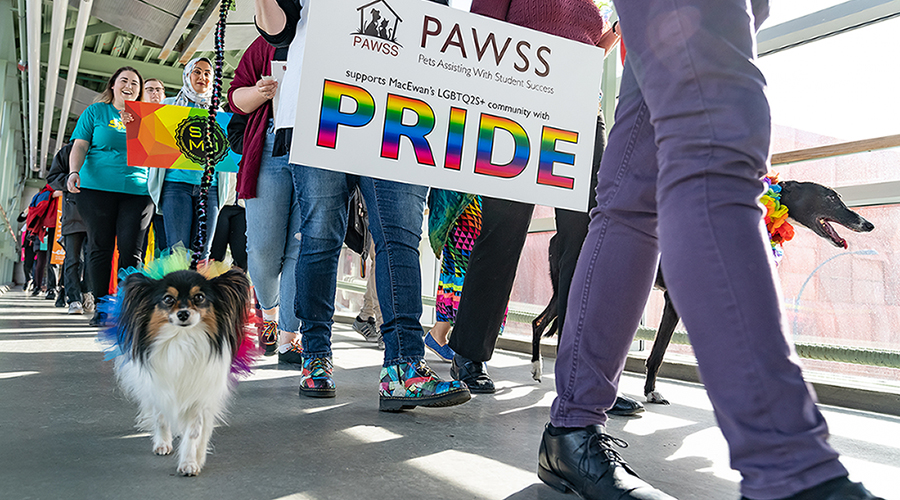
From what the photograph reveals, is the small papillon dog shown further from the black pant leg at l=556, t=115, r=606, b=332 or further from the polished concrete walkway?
the black pant leg at l=556, t=115, r=606, b=332

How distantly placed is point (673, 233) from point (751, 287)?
131 mm

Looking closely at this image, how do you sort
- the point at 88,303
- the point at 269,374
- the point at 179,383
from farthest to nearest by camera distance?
1. the point at 88,303
2. the point at 269,374
3. the point at 179,383

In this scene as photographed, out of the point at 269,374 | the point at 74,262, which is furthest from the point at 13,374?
the point at 74,262

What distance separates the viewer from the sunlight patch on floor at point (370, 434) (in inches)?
59.2

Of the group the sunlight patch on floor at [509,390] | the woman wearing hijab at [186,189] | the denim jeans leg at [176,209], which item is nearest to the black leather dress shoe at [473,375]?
the sunlight patch on floor at [509,390]

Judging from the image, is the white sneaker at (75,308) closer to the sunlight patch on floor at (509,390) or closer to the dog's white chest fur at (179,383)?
the sunlight patch on floor at (509,390)

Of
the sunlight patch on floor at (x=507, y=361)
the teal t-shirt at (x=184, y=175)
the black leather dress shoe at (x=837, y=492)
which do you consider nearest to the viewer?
the black leather dress shoe at (x=837, y=492)

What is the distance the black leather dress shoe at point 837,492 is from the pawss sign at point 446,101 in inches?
51.0

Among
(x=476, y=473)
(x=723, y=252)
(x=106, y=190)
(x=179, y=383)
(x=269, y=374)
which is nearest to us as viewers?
(x=723, y=252)

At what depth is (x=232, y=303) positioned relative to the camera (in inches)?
61.5

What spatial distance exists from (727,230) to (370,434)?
42.5 inches

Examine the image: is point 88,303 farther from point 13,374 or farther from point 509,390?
point 509,390

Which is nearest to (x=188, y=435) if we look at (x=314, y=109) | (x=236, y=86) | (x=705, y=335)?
(x=314, y=109)

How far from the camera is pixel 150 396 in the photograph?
1422 millimetres
